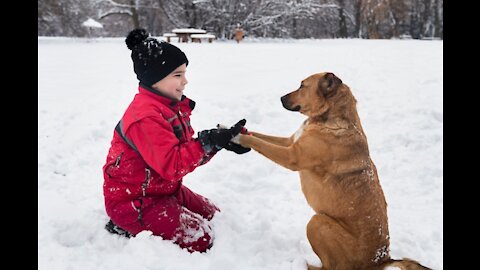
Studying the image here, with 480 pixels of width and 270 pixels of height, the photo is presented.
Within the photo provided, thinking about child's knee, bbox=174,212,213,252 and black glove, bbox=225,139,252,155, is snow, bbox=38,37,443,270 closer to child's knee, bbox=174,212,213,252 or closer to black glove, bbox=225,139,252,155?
child's knee, bbox=174,212,213,252

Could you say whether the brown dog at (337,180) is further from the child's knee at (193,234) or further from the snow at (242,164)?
the child's knee at (193,234)

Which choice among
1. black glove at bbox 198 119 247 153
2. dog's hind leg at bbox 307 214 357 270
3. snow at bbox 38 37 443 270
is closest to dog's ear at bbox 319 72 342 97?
black glove at bbox 198 119 247 153

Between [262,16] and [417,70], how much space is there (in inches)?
677

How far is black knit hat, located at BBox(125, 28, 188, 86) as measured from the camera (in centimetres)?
303

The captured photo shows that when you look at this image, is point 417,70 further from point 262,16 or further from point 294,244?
point 262,16

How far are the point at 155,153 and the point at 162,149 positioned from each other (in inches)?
2.3

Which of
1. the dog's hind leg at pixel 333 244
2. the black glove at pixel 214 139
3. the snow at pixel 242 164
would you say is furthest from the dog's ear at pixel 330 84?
the snow at pixel 242 164

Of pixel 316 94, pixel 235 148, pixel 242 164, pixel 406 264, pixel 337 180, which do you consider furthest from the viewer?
pixel 242 164

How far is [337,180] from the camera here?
9.86 ft

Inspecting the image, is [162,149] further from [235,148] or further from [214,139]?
[235,148]

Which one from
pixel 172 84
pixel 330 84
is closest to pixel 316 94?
pixel 330 84

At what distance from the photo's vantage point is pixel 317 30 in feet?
103
